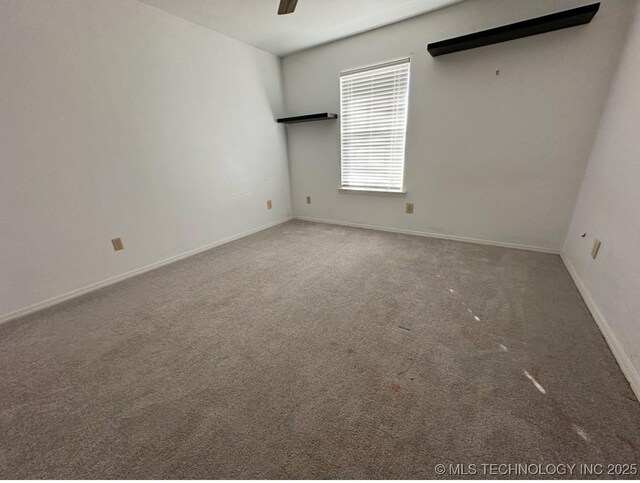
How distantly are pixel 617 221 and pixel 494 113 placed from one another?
1.38m

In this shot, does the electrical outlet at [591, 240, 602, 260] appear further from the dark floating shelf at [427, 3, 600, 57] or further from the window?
the window

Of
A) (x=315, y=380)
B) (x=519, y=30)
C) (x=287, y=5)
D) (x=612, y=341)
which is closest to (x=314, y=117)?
(x=287, y=5)

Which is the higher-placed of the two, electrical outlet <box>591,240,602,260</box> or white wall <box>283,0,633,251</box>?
white wall <box>283,0,633,251</box>

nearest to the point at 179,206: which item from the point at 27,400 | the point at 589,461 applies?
the point at 27,400

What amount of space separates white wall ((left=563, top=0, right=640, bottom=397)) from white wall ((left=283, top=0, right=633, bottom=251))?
0.18 m

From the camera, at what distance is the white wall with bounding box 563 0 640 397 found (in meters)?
1.29

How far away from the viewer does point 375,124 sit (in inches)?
120

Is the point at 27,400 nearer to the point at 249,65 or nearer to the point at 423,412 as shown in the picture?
the point at 423,412

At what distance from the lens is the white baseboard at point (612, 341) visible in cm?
114

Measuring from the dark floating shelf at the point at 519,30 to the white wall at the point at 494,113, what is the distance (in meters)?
0.09

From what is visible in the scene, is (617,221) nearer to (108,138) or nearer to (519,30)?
(519,30)

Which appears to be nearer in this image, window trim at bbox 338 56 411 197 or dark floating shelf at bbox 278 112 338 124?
window trim at bbox 338 56 411 197

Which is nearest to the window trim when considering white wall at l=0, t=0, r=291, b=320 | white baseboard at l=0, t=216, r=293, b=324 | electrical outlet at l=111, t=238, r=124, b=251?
white wall at l=0, t=0, r=291, b=320

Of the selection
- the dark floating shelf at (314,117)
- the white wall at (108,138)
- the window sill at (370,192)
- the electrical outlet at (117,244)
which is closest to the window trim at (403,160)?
the window sill at (370,192)
